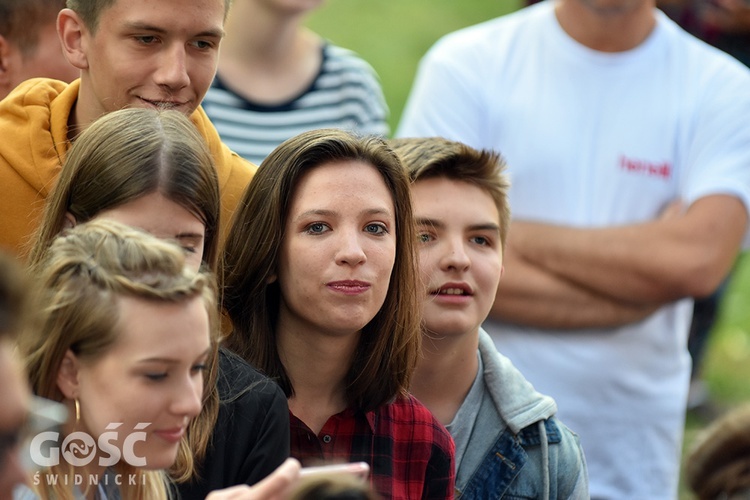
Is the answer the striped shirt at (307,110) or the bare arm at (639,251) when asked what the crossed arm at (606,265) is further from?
the striped shirt at (307,110)

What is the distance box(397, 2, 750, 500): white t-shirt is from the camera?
12.5ft

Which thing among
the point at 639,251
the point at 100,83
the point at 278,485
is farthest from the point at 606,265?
the point at 278,485

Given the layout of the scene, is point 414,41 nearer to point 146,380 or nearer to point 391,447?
point 391,447

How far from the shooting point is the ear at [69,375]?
2053 mm

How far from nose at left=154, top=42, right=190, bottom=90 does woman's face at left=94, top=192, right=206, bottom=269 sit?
1.30 ft

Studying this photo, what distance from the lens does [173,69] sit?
2.71m

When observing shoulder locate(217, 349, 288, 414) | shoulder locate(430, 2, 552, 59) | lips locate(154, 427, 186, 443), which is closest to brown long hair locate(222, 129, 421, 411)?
shoulder locate(217, 349, 288, 414)

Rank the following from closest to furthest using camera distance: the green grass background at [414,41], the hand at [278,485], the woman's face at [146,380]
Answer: the hand at [278,485], the woman's face at [146,380], the green grass background at [414,41]

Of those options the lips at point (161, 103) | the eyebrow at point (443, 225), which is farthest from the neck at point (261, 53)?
the lips at point (161, 103)

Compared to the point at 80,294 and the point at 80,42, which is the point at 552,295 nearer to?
the point at 80,42

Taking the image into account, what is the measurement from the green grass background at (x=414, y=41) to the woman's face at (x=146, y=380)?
525 cm

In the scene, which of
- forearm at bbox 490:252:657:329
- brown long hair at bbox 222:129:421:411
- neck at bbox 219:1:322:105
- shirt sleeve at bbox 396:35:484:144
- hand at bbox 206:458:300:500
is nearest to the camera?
hand at bbox 206:458:300:500

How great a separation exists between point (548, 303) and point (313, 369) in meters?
1.24

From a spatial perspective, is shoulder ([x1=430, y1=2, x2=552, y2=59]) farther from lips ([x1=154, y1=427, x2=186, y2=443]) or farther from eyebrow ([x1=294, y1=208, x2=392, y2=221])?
lips ([x1=154, y1=427, x2=186, y2=443])
